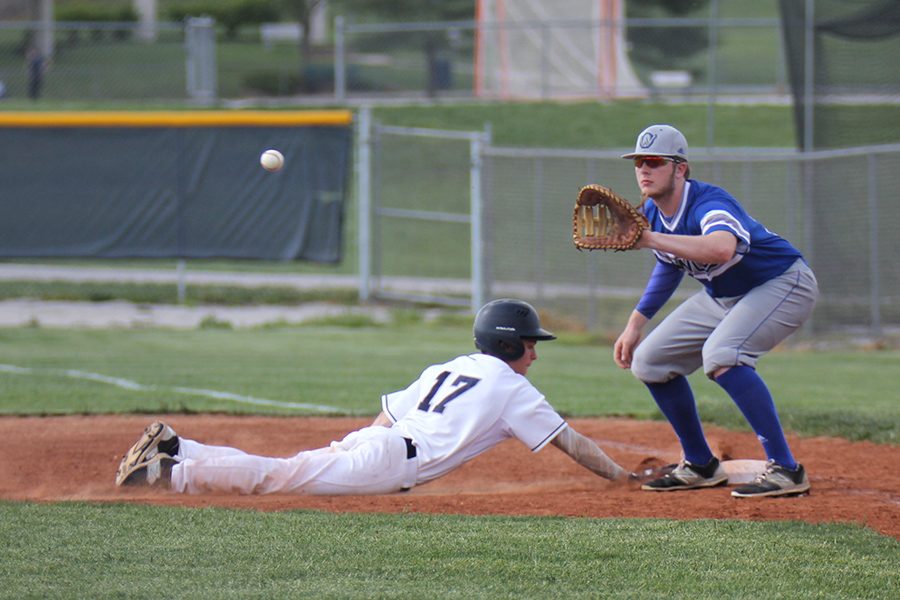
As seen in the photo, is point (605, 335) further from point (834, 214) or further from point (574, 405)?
point (574, 405)

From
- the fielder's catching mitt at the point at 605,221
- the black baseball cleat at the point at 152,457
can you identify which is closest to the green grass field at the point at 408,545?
the black baseball cleat at the point at 152,457

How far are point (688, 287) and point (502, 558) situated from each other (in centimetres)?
1005

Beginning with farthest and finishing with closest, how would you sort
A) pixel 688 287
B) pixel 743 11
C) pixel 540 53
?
pixel 743 11
pixel 540 53
pixel 688 287

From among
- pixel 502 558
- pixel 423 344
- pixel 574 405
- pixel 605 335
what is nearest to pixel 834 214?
pixel 605 335

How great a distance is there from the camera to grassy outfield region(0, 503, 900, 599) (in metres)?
3.81

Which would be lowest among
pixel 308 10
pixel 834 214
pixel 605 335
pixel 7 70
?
pixel 605 335

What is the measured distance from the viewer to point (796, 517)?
193 inches

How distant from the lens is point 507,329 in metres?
5.17

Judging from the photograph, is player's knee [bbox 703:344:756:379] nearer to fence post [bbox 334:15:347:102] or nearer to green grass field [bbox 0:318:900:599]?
green grass field [bbox 0:318:900:599]

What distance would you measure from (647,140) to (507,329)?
1.04 meters

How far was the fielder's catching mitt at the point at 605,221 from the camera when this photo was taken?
470cm

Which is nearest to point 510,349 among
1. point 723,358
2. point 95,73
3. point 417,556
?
point 723,358

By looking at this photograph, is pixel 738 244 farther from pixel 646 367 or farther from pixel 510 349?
pixel 510 349

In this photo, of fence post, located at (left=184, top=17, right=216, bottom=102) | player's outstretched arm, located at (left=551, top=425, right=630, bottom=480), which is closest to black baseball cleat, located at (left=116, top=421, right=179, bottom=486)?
player's outstretched arm, located at (left=551, top=425, right=630, bottom=480)
